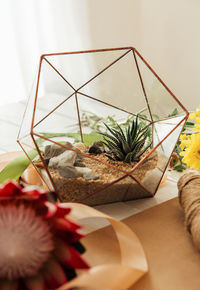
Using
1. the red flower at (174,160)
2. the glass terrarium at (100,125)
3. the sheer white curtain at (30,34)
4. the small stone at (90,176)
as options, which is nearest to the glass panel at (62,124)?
the glass terrarium at (100,125)

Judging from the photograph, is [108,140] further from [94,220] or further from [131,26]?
[131,26]

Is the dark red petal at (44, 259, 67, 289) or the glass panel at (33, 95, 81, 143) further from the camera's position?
the glass panel at (33, 95, 81, 143)

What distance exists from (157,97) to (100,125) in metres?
0.12

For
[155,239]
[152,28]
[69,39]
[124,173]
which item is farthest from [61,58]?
[69,39]

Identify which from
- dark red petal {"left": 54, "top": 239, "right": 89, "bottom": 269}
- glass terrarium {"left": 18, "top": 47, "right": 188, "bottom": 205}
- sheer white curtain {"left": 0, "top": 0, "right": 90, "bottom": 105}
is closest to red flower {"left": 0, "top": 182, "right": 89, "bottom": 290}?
dark red petal {"left": 54, "top": 239, "right": 89, "bottom": 269}

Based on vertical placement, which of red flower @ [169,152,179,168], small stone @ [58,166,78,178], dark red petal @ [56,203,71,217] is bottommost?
red flower @ [169,152,179,168]

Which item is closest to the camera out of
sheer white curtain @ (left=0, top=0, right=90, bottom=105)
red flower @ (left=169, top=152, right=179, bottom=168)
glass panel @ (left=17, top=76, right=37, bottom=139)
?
glass panel @ (left=17, top=76, right=37, bottom=139)

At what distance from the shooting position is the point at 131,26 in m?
1.92

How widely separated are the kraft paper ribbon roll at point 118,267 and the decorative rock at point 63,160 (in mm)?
136

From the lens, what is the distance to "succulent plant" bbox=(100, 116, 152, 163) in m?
0.71

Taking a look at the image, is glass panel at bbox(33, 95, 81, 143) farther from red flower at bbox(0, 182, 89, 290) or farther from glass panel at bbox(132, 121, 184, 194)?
red flower at bbox(0, 182, 89, 290)

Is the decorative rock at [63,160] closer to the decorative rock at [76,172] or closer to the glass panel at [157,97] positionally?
the decorative rock at [76,172]

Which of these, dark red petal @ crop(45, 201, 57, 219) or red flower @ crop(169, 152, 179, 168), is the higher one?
dark red petal @ crop(45, 201, 57, 219)

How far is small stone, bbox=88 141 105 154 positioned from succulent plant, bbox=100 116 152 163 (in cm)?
1
